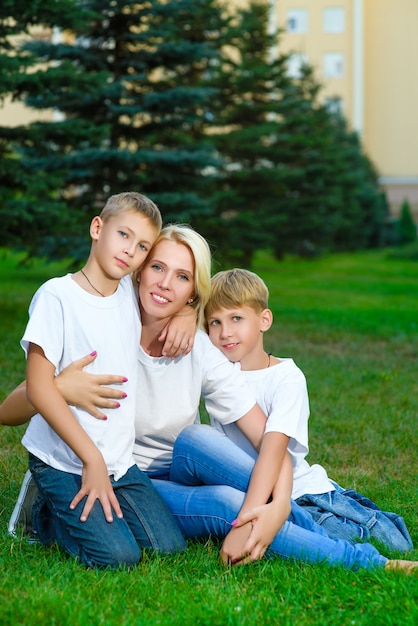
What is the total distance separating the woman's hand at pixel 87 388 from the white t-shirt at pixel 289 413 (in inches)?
24.7

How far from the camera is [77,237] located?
11062 mm

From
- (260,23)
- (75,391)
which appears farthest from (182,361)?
(260,23)

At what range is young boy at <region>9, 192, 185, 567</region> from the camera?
3123 mm

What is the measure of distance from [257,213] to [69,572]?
16574 mm

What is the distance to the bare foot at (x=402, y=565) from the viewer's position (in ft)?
10.1

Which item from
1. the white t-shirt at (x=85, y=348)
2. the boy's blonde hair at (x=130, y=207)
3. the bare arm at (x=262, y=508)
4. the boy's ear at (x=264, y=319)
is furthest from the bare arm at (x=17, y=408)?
the boy's ear at (x=264, y=319)

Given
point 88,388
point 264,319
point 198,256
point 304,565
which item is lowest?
point 304,565

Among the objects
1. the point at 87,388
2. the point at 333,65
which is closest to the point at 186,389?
the point at 87,388

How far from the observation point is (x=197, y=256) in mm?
3510

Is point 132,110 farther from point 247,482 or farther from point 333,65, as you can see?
point 333,65

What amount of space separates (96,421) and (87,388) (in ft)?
0.52

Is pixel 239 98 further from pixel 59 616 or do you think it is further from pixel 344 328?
pixel 59 616

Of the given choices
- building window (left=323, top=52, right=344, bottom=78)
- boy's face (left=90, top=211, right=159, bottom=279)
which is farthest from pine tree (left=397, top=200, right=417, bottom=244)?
boy's face (left=90, top=211, right=159, bottom=279)

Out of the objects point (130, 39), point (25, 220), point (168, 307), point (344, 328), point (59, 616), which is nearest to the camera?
point (59, 616)
